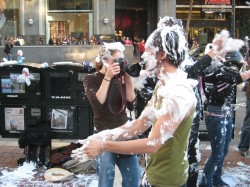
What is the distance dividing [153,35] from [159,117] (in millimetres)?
502

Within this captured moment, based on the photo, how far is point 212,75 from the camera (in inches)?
174

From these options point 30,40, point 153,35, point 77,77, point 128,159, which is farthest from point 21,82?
point 30,40

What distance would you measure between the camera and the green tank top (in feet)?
3.87

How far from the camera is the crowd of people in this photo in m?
2.31

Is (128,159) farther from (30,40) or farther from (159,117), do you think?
(30,40)

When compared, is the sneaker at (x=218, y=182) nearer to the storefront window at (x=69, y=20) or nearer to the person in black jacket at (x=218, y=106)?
the person in black jacket at (x=218, y=106)

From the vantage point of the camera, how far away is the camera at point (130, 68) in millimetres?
3558

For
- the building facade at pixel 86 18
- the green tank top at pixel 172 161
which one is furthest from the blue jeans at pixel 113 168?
the building facade at pixel 86 18

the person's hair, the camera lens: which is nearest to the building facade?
the camera lens

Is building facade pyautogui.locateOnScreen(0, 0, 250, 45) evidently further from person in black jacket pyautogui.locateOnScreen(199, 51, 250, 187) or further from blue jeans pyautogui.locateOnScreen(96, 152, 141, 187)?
blue jeans pyautogui.locateOnScreen(96, 152, 141, 187)

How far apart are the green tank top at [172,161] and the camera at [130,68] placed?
1.18m

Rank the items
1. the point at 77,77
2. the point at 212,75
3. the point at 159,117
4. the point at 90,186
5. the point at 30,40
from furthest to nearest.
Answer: the point at 30,40 < the point at 77,77 < the point at 90,186 < the point at 212,75 < the point at 159,117

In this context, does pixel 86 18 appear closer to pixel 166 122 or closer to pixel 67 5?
pixel 67 5

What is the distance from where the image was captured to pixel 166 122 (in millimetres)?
2273
